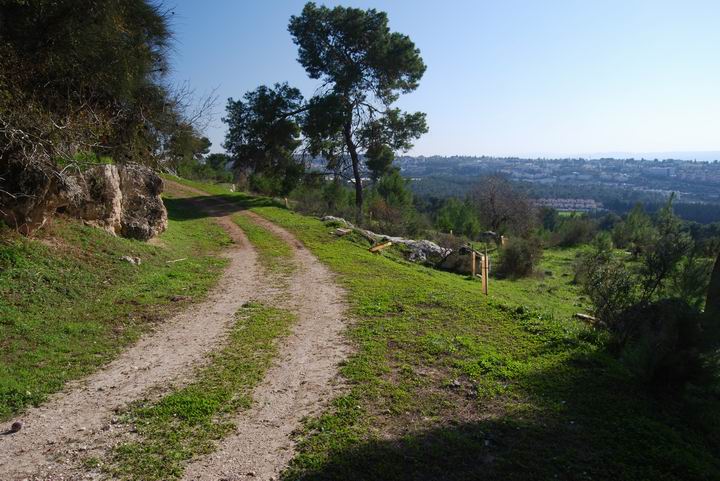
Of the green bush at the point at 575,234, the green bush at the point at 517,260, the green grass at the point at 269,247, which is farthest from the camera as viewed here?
the green bush at the point at 575,234

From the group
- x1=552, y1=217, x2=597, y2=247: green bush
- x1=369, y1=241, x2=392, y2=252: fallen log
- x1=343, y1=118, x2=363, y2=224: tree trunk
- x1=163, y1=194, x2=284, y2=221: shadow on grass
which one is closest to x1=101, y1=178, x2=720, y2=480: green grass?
x1=369, y1=241, x2=392, y2=252: fallen log

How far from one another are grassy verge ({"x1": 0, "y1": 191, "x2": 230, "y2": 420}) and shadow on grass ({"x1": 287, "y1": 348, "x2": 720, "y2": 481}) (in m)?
3.94

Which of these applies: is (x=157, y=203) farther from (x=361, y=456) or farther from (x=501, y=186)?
(x=501, y=186)

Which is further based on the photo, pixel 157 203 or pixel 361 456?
pixel 157 203

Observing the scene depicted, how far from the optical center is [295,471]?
175 inches

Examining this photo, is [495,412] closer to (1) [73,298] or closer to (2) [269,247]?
(1) [73,298]

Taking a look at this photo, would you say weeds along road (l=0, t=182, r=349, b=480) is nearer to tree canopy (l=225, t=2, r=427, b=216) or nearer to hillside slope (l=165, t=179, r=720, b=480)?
hillside slope (l=165, t=179, r=720, b=480)

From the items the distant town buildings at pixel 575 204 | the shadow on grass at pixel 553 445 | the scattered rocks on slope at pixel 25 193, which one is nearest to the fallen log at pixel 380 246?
the scattered rocks on slope at pixel 25 193

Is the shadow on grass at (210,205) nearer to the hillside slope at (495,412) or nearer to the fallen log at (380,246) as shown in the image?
the fallen log at (380,246)

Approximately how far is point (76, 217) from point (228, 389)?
8652 mm

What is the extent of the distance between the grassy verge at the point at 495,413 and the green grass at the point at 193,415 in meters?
1.02

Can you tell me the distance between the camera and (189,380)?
6.34 meters

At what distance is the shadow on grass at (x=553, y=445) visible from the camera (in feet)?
14.6

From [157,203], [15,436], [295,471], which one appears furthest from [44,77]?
[295,471]
